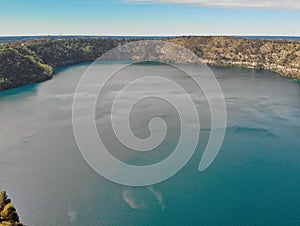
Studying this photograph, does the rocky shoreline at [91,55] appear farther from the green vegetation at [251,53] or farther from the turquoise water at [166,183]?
the turquoise water at [166,183]

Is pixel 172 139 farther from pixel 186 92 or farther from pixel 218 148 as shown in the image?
pixel 186 92

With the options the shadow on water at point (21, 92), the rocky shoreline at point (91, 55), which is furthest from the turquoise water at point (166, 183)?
the rocky shoreline at point (91, 55)

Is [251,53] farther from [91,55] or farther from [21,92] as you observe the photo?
[21,92]

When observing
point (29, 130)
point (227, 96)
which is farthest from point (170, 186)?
point (227, 96)

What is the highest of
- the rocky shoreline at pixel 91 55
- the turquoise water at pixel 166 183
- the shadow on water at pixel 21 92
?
the rocky shoreline at pixel 91 55

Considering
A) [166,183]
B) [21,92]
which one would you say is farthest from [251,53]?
[166,183]

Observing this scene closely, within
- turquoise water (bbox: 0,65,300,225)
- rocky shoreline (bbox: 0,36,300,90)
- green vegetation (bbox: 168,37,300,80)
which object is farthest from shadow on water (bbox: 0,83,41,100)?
green vegetation (bbox: 168,37,300,80)
